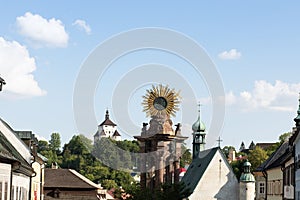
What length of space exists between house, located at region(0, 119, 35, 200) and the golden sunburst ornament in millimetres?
36759

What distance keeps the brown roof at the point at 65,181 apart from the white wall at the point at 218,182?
42.6ft

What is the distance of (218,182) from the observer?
73.8 metres

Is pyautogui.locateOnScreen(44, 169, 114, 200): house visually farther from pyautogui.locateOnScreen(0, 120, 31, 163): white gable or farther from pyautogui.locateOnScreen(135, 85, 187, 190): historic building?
pyautogui.locateOnScreen(0, 120, 31, 163): white gable

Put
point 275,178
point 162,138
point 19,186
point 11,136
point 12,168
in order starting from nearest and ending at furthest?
point 12,168
point 19,186
point 11,136
point 275,178
point 162,138

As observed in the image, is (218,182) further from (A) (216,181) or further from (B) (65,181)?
(B) (65,181)

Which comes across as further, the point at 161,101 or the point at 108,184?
the point at 108,184

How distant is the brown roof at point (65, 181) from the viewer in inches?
3115

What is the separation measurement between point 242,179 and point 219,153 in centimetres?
362

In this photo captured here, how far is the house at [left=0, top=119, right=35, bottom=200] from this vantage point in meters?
29.5

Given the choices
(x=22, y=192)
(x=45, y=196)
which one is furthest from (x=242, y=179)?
(x=22, y=192)

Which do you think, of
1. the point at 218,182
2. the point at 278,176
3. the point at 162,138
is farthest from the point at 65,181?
the point at 278,176

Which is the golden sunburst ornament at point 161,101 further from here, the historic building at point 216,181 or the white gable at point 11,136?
the white gable at point 11,136

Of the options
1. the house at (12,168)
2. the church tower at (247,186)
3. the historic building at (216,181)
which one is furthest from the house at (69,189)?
the house at (12,168)

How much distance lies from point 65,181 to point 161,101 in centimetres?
1453
